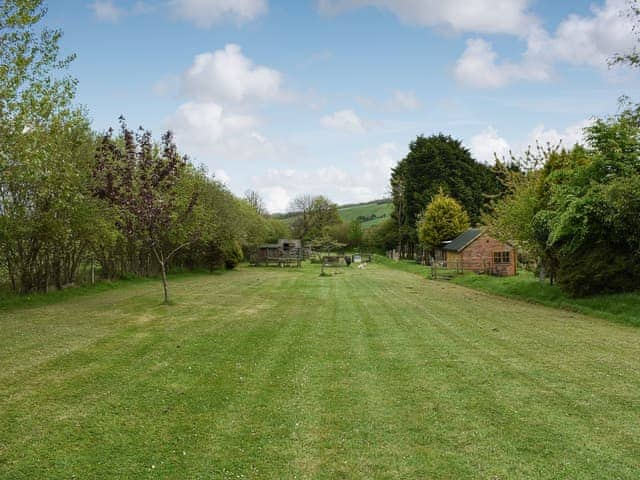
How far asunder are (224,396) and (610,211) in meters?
15.3

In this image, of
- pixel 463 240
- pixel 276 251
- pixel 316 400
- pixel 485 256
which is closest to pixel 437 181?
pixel 463 240

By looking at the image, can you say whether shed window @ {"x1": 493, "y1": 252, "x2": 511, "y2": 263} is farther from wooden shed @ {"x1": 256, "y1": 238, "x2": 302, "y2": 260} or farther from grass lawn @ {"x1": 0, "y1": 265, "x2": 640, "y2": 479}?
wooden shed @ {"x1": 256, "y1": 238, "x2": 302, "y2": 260}

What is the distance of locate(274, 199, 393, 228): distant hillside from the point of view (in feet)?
368

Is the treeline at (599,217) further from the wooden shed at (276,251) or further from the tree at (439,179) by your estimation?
the wooden shed at (276,251)

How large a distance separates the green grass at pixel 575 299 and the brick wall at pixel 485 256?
40.3 ft

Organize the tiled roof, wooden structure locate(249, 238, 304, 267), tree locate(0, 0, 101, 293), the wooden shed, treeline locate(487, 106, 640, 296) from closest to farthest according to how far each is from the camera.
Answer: tree locate(0, 0, 101, 293) → treeline locate(487, 106, 640, 296) → the tiled roof → wooden structure locate(249, 238, 304, 267) → the wooden shed

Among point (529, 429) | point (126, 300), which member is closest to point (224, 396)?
point (529, 429)

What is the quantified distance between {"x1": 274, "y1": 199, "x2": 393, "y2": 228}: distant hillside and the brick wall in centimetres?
6732

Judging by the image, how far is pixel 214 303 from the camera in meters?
17.4

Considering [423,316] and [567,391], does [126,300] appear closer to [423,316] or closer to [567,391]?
[423,316]

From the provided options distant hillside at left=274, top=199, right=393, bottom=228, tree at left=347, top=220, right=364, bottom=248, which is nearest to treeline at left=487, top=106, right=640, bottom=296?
tree at left=347, top=220, right=364, bottom=248

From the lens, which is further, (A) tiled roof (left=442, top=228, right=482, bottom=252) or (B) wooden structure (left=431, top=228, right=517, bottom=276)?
(A) tiled roof (left=442, top=228, right=482, bottom=252)

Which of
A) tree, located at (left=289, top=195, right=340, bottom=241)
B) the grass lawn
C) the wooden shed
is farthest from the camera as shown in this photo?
tree, located at (left=289, top=195, right=340, bottom=241)

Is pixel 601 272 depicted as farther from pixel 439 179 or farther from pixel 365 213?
pixel 365 213
